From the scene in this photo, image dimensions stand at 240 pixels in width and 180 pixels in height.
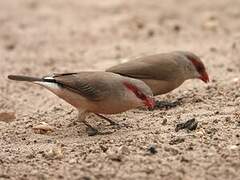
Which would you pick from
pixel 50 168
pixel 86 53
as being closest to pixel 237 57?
pixel 86 53

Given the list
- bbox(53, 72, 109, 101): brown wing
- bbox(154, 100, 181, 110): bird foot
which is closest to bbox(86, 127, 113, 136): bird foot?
bbox(53, 72, 109, 101): brown wing

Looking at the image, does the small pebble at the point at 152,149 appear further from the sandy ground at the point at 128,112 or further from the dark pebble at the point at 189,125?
the dark pebble at the point at 189,125

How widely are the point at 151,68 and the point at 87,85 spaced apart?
1328mm

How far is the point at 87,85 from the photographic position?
267 inches

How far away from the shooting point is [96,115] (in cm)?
750

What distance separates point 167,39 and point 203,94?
3517 mm

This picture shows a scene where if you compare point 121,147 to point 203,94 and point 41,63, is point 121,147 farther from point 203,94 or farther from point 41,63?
point 41,63

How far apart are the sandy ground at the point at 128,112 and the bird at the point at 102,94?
24cm

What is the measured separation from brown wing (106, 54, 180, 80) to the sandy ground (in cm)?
34

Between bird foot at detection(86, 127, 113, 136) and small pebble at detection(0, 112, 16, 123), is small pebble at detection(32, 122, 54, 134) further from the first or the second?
small pebble at detection(0, 112, 16, 123)

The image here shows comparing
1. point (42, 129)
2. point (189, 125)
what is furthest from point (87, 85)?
point (189, 125)

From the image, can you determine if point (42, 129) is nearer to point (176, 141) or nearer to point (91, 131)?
point (91, 131)

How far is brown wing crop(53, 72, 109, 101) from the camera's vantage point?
6711 millimetres

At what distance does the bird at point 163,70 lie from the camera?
7.80 m
